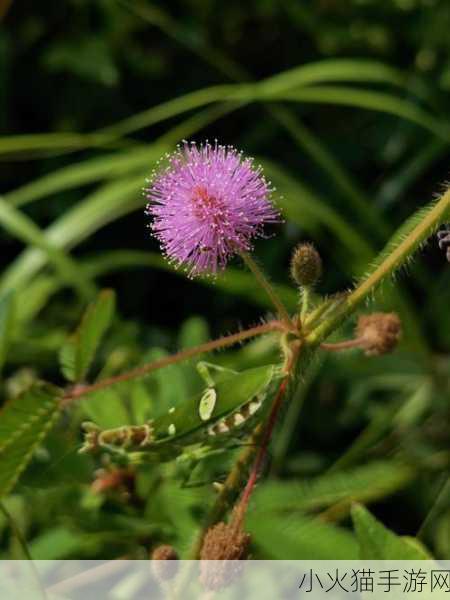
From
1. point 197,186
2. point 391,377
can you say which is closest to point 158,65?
point 391,377

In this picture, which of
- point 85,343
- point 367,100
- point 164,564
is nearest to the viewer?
point 164,564

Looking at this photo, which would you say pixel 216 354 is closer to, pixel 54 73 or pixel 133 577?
pixel 133 577

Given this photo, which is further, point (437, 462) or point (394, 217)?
point (394, 217)

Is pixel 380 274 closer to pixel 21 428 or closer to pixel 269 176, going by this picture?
pixel 21 428

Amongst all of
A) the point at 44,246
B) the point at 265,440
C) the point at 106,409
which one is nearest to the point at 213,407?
the point at 265,440

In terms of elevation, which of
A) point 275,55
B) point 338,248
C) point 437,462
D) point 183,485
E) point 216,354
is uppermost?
point 275,55
